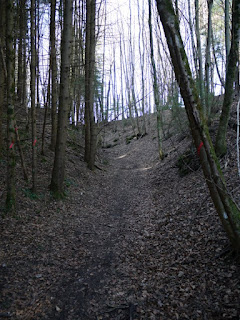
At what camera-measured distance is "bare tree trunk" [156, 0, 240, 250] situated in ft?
11.5

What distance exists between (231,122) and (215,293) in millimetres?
7606

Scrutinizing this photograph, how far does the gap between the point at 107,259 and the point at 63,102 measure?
5073mm

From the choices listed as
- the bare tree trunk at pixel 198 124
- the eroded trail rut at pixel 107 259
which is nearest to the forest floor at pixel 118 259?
the eroded trail rut at pixel 107 259

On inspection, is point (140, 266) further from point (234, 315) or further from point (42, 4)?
point (42, 4)

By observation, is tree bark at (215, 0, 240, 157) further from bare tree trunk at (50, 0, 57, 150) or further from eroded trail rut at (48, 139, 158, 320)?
bare tree trunk at (50, 0, 57, 150)

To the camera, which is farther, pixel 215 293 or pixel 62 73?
pixel 62 73

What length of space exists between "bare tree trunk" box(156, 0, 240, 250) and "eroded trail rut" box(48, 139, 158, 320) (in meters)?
1.80

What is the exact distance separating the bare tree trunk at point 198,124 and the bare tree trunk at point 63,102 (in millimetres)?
4825

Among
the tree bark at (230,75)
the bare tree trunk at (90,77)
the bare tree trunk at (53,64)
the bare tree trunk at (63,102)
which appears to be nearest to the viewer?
the tree bark at (230,75)

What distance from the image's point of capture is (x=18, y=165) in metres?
8.62

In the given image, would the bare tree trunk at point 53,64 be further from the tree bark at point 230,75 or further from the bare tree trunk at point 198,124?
the bare tree trunk at point 198,124

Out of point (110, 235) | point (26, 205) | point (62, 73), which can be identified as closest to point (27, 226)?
point (26, 205)

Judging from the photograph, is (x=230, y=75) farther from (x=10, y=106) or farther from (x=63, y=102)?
(x=10, y=106)

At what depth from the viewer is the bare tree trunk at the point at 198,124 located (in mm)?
3492
